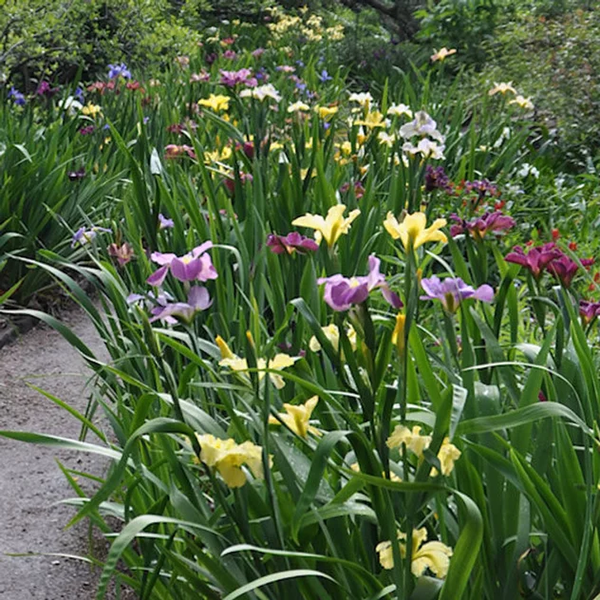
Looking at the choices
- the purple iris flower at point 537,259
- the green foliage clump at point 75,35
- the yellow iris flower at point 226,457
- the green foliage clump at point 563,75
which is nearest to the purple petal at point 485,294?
the purple iris flower at point 537,259

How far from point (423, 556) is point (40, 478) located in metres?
1.57

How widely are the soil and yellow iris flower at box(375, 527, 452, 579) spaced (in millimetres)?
655

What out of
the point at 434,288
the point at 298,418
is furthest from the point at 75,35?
the point at 298,418

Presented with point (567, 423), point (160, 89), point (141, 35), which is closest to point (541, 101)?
point (160, 89)

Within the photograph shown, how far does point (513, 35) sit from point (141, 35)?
9.75 ft

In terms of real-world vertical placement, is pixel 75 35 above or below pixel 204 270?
below

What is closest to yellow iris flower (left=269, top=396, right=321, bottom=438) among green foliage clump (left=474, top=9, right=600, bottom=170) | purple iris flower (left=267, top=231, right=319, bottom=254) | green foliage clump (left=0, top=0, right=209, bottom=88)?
purple iris flower (left=267, top=231, right=319, bottom=254)

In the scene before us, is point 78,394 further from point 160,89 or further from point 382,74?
point 382,74

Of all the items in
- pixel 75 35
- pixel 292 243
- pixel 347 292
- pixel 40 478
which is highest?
pixel 347 292

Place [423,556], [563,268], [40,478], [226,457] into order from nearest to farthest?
[226,457] → [423,556] → [563,268] → [40,478]

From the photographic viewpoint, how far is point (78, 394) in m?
3.02

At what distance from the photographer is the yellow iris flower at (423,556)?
1.12 metres

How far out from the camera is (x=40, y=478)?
8.02 feet

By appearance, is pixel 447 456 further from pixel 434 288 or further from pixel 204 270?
pixel 204 270
